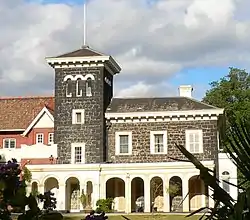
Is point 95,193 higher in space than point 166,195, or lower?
higher

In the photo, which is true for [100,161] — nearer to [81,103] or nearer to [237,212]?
[81,103]

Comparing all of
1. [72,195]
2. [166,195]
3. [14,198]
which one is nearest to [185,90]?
[166,195]

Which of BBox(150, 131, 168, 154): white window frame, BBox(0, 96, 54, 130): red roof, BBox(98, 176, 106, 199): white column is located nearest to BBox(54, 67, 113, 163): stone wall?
BBox(98, 176, 106, 199): white column

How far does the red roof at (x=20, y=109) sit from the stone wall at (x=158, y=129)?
7178 millimetres

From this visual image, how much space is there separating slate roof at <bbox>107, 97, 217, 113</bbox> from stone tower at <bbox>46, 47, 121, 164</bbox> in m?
1.15

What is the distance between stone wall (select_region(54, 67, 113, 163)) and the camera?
42.8m

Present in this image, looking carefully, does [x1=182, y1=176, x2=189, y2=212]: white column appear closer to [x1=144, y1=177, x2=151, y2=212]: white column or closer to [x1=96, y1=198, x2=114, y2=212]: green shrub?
[x1=144, y1=177, x2=151, y2=212]: white column

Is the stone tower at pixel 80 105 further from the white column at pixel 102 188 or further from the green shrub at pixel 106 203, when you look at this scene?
the green shrub at pixel 106 203

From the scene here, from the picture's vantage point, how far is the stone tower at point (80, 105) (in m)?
42.8

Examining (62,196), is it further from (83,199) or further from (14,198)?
(14,198)

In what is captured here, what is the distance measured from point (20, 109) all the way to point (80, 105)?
7.79 m

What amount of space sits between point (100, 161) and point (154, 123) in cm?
464

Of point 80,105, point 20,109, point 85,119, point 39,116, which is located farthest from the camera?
point 20,109

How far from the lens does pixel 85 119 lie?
43.2 m
